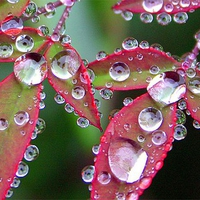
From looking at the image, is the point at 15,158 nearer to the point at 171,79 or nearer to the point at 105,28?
the point at 171,79

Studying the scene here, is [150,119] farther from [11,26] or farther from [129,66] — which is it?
[11,26]

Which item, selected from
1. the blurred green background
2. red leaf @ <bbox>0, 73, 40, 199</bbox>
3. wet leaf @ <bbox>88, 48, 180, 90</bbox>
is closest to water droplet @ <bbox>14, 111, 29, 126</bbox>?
red leaf @ <bbox>0, 73, 40, 199</bbox>

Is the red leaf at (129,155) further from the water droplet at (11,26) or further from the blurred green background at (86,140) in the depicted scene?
the blurred green background at (86,140)

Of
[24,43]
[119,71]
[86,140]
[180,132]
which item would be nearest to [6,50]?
[24,43]

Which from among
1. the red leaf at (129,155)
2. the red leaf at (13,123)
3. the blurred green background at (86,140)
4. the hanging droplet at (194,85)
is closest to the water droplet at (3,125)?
the red leaf at (13,123)

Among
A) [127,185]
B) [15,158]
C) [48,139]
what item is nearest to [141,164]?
[127,185]

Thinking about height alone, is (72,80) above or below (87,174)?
above

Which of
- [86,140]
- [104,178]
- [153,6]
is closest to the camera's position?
[104,178]
